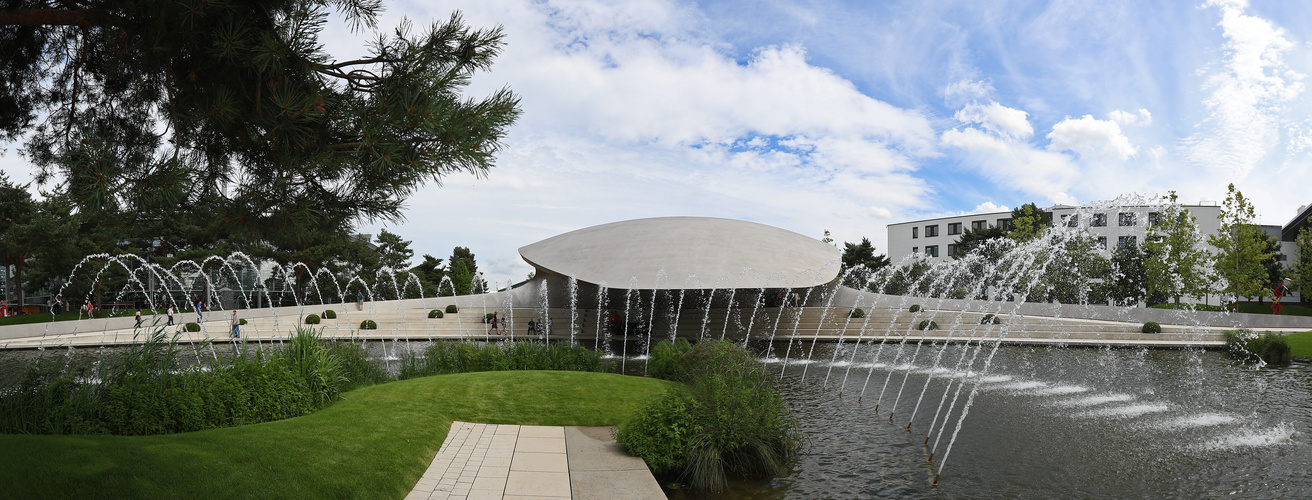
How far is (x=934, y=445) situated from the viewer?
8.37 m

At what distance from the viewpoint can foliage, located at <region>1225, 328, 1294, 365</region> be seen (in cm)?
1669

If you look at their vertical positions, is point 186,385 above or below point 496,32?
below

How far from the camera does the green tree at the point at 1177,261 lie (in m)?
31.3

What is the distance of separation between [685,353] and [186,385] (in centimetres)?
753

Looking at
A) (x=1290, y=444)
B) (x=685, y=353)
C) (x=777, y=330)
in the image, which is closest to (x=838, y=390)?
(x=685, y=353)

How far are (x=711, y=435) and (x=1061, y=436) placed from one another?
5362 millimetres

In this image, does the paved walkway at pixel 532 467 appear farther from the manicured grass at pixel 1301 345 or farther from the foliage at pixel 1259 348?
the manicured grass at pixel 1301 345

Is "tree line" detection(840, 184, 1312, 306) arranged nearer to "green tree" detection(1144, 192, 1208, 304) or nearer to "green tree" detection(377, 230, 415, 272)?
"green tree" detection(1144, 192, 1208, 304)

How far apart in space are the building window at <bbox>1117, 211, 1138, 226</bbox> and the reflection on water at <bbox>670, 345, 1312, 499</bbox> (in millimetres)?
39503

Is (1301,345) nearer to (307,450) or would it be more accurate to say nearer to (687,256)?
(687,256)

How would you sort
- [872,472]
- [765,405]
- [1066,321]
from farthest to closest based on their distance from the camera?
Result: [1066,321]
[765,405]
[872,472]

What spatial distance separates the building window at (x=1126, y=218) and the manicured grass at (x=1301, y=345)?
31.3 meters

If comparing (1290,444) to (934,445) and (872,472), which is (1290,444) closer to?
(934,445)

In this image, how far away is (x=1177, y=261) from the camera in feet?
105
